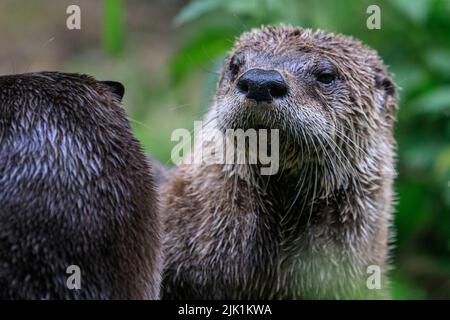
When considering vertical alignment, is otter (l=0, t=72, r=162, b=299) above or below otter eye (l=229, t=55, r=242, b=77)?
below

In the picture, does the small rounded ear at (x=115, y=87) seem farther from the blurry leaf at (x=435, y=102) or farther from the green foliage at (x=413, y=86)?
the blurry leaf at (x=435, y=102)

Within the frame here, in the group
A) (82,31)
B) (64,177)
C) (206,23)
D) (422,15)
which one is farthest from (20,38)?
(64,177)

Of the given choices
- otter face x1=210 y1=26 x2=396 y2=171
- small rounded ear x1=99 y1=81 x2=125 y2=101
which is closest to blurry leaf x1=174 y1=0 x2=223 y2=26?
otter face x1=210 y1=26 x2=396 y2=171

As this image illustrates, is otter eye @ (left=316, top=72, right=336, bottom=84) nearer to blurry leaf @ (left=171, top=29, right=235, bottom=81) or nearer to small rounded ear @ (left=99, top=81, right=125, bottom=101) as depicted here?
small rounded ear @ (left=99, top=81, right=125, bottom=101)

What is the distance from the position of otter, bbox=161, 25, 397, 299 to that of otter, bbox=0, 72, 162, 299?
0.53 meters

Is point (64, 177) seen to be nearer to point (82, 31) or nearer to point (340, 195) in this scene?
point (340, 195)

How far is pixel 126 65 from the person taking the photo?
7293 mm

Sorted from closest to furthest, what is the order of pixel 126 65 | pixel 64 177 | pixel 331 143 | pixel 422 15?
pixel 64 177 → pixel 331 143 → pixel 422 15 → pixel 126 65

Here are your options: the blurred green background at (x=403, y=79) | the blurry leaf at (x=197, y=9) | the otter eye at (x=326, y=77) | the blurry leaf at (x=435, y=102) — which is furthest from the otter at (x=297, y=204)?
the blurry leaf at (x=435, y=102)

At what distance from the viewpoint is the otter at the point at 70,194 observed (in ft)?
8.92

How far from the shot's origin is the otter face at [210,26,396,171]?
10.5ft

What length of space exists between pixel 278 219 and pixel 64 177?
98 cm
